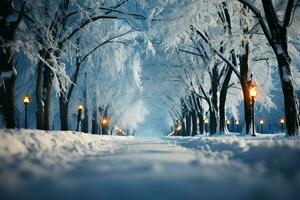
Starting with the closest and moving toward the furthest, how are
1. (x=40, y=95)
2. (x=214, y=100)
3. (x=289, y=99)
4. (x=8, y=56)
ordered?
(x=289, y=99), (x=8, y=56), (x=40, y=95), (x=214, y=100)

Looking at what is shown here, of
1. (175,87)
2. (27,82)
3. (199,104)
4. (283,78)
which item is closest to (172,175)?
(283,78)

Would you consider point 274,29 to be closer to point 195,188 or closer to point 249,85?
point 249,85

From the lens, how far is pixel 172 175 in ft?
8.82

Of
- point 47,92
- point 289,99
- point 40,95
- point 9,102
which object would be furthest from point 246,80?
point 9,102

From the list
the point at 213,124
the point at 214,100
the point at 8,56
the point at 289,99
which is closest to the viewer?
the point at 289,99

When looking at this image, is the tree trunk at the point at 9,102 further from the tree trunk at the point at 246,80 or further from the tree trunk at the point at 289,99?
the tree trunk at the point at 246,80

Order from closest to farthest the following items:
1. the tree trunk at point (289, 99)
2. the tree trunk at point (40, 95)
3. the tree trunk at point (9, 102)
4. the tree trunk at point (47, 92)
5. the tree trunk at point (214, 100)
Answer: the tree trunk at point (289, 99)
the tree trunk at point (9, 102)
the tree trunk at point (40, 95)
the tree trunk at point (47, 92)
the tree trunk at point (214, 100)

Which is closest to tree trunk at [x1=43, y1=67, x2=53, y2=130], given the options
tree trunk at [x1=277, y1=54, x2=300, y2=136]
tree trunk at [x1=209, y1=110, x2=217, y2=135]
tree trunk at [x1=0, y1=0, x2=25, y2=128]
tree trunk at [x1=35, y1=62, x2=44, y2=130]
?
tree trunk at [x1=35, y1=62, x2=44, y2=130]

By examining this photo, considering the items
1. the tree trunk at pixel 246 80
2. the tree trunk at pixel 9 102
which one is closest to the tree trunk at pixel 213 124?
the tree trunk at pixel 246 80

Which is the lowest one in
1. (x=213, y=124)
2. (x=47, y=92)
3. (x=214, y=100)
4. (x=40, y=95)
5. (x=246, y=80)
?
(x=213, y=124)

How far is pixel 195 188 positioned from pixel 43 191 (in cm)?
92

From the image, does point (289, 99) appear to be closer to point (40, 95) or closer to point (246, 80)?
point (246, 80)

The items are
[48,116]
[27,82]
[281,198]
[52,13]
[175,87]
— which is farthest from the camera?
[175,87]

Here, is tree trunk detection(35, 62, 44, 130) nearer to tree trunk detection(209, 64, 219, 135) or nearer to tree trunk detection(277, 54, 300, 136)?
tree trunk detection(277, 54, 300, 136)
